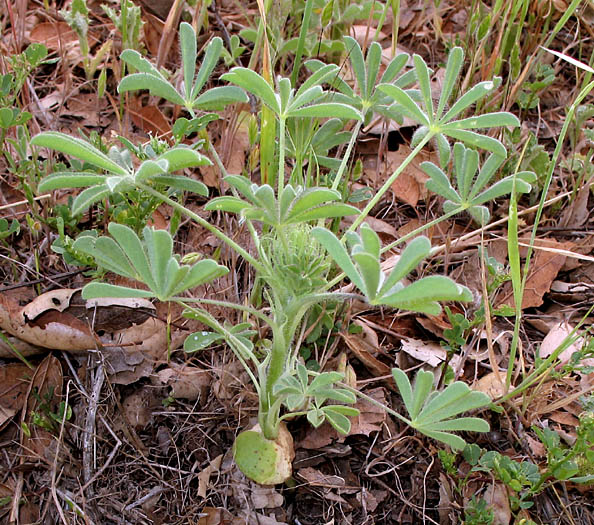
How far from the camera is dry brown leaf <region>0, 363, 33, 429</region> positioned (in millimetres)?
1772

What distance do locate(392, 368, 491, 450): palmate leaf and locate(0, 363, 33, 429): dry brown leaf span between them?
1.13m

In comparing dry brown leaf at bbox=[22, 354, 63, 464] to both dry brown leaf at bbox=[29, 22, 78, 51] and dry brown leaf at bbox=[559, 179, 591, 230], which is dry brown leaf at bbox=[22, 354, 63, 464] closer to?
dry brown leaf at bbox=[29, 22, 78, 51]

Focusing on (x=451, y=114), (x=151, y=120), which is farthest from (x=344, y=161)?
(x=151, y=120)

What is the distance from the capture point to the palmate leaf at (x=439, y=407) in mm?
1321

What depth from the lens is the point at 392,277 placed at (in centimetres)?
113

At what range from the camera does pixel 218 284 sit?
6.32 ft

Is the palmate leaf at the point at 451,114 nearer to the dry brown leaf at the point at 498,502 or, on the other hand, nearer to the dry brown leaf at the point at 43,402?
the dry brown leaf at the point at 498,502

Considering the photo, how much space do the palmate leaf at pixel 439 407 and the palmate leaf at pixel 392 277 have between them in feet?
0.81

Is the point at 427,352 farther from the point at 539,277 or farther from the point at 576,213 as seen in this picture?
the point at 576,213

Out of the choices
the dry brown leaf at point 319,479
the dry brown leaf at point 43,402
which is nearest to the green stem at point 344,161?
the dry brown leaf at point 319,479

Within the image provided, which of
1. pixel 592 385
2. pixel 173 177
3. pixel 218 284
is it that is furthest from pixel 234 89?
pixel 592 385

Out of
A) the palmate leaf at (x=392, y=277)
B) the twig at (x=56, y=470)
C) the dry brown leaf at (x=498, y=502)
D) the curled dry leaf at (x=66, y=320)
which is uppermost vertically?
the palmate leaf at (x=392, y=277)

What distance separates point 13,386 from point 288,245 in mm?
1060

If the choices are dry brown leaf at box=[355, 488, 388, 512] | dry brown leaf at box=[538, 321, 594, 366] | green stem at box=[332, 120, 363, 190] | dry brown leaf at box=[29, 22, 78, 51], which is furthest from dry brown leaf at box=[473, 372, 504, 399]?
dry brown leaf at box=[29, 22, 78, 51]
